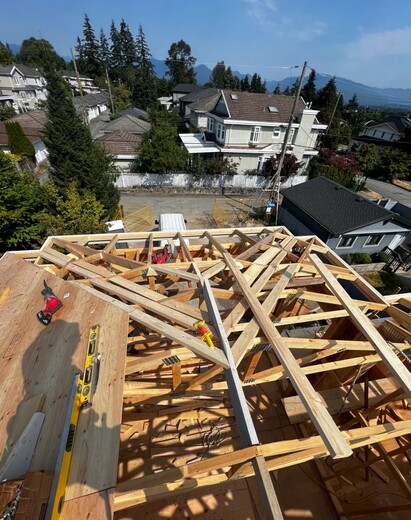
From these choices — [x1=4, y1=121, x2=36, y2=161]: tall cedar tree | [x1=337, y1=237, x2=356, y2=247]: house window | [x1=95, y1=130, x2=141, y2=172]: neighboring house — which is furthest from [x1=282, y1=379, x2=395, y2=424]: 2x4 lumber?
[x1=4, y1=121, x2=36, y2=161]: tall cedar tree

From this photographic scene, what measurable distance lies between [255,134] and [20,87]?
5341 centimetres

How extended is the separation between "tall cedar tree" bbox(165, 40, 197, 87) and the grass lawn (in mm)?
84304

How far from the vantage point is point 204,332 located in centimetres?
372

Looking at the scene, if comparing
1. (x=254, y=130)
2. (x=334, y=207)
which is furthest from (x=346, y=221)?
(x=254, y=130)

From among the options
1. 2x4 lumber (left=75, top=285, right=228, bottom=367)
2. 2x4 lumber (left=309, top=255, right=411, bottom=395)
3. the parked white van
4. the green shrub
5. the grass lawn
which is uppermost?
2x4 lumber (left=309, top=255, right=411, bottom=395)

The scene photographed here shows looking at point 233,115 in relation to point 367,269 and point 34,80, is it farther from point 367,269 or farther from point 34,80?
point 34,80

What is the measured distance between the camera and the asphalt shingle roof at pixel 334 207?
15938 millimetres

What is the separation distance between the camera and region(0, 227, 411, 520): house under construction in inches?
95.0

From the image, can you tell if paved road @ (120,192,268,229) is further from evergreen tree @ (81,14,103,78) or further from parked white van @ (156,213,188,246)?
evergreen tree @ (81,14,103,78)

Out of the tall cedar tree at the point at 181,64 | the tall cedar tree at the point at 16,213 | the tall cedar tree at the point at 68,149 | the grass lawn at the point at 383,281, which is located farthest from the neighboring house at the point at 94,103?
the grass lawn at the point at 383,281

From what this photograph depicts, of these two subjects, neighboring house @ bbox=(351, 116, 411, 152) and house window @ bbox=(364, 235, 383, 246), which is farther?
neighboring house @ bbox=(351, 116, 411, 152)

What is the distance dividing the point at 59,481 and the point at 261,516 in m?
4.10

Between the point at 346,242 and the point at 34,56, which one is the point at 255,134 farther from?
the point at 34,56

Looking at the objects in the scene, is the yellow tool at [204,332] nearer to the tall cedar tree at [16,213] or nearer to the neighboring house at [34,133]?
the tall cedar tree at [16,213]
